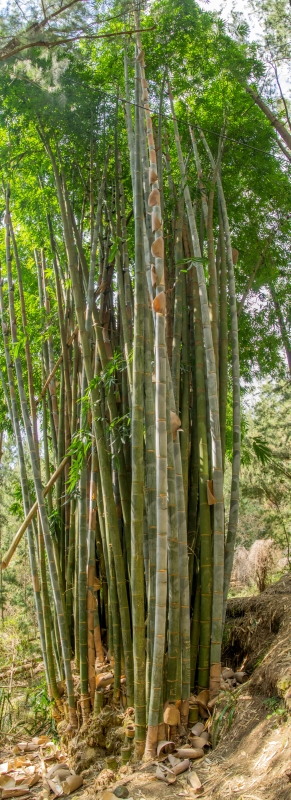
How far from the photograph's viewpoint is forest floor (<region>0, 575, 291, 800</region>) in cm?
202

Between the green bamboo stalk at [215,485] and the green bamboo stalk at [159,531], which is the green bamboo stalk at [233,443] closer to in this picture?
the green bamboo stalk at [215,485]

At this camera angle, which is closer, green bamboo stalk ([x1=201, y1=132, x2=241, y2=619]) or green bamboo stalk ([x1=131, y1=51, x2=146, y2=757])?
green bamboo stalk ([x1=131, y1=51, x2=146, y2=757])

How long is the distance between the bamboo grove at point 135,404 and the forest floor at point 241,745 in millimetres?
176

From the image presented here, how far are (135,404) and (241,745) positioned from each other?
1368 mm

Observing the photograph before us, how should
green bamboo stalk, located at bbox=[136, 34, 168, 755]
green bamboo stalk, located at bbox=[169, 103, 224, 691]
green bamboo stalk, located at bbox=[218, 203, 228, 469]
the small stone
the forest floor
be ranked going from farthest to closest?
green bamboo stalk, located at bbox=[218, 203, 228, 469]
green bamboo stalk, located at bbox=[169, 103, 224, 691]
green bamboo stalk, located at bbox=[136, 34, 168, 755]
the small stone
the forest floor

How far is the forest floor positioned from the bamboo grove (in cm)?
18

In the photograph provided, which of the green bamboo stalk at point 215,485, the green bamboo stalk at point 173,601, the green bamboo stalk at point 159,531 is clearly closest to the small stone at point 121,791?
the green bamboo stalk at point 159,531

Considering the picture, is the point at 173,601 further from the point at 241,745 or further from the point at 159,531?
the point at 241,745

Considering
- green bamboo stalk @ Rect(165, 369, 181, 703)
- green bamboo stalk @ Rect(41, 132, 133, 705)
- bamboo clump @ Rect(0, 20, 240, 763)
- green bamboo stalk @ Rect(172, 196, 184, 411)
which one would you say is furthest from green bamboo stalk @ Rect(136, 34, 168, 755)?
green bamboo stalk @ Rect(172, 196, 184, 411)

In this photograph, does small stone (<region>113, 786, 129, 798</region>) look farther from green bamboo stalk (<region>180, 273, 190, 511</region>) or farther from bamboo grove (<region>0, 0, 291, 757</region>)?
green bamboo stalk (<region>180, 273, 190, 511</region>)

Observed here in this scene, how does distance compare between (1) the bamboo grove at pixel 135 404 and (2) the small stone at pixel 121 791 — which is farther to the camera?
(1) the bamboo grove at pixel 135 404

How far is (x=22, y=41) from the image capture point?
2.49 metres

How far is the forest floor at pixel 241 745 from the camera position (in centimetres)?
202

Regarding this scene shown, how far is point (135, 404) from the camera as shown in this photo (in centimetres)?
265
